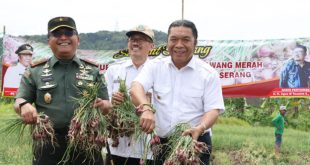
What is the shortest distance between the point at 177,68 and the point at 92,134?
676 millimetres

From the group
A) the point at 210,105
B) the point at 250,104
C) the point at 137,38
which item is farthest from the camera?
the point at 250,104

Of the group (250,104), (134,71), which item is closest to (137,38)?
(134,71)

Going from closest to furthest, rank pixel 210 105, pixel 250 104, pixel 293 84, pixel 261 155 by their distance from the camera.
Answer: pixel 210 105, pixel 261 155, pixel 293 84, pixel 250 104

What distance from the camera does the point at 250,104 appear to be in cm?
1071

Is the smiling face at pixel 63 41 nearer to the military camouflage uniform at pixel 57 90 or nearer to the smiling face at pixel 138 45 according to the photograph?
the military camouflage uniform at pixel 57 90

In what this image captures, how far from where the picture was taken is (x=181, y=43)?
267 centimetres

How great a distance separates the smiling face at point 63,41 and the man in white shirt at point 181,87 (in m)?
0.49

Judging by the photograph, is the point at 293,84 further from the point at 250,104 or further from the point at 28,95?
the point at 28,95

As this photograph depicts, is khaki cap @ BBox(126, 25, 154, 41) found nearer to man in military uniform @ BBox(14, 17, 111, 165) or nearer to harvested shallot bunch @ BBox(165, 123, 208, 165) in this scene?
man in military uniform @ BBox(14, 17, 111, 165)

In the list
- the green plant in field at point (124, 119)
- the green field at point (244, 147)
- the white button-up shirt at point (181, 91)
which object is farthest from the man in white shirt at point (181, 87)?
the green field at point (244, 147)

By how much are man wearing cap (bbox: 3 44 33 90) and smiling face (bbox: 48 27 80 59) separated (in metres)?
5.03

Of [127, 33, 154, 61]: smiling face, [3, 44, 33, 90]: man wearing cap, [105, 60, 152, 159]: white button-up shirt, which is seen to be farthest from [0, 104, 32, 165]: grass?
[127, 33, 154, 61]: smiling face

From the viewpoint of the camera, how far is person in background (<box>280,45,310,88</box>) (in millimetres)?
7492

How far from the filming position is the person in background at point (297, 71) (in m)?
7.49
